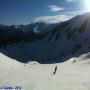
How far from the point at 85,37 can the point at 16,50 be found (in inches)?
1970

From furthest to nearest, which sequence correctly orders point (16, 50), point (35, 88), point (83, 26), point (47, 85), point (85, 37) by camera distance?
point (16, 50) < point (83, 26) < point (85, 37) < point (47, 85) < point (35, 88)

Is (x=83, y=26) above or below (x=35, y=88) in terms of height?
above

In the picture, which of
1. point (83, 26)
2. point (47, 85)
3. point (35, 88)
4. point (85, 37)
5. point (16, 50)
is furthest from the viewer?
point (16, 50)

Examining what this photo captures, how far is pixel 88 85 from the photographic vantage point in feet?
65.3

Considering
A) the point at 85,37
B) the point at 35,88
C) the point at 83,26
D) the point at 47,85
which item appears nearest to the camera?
the point at 35,88

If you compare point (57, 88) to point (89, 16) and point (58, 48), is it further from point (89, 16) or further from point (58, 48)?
point (89, 16)

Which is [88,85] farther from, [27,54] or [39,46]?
[39,46]

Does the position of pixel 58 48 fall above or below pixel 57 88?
above

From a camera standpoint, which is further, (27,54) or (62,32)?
(62,32)

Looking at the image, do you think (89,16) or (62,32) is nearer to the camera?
(89,16)

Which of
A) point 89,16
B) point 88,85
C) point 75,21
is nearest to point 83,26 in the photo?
point 89,16

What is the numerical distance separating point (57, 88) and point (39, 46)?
118436mm

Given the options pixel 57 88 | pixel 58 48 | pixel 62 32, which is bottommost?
pixel 57 88

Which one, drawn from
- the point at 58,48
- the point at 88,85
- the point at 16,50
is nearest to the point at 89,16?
the point at 58,48
